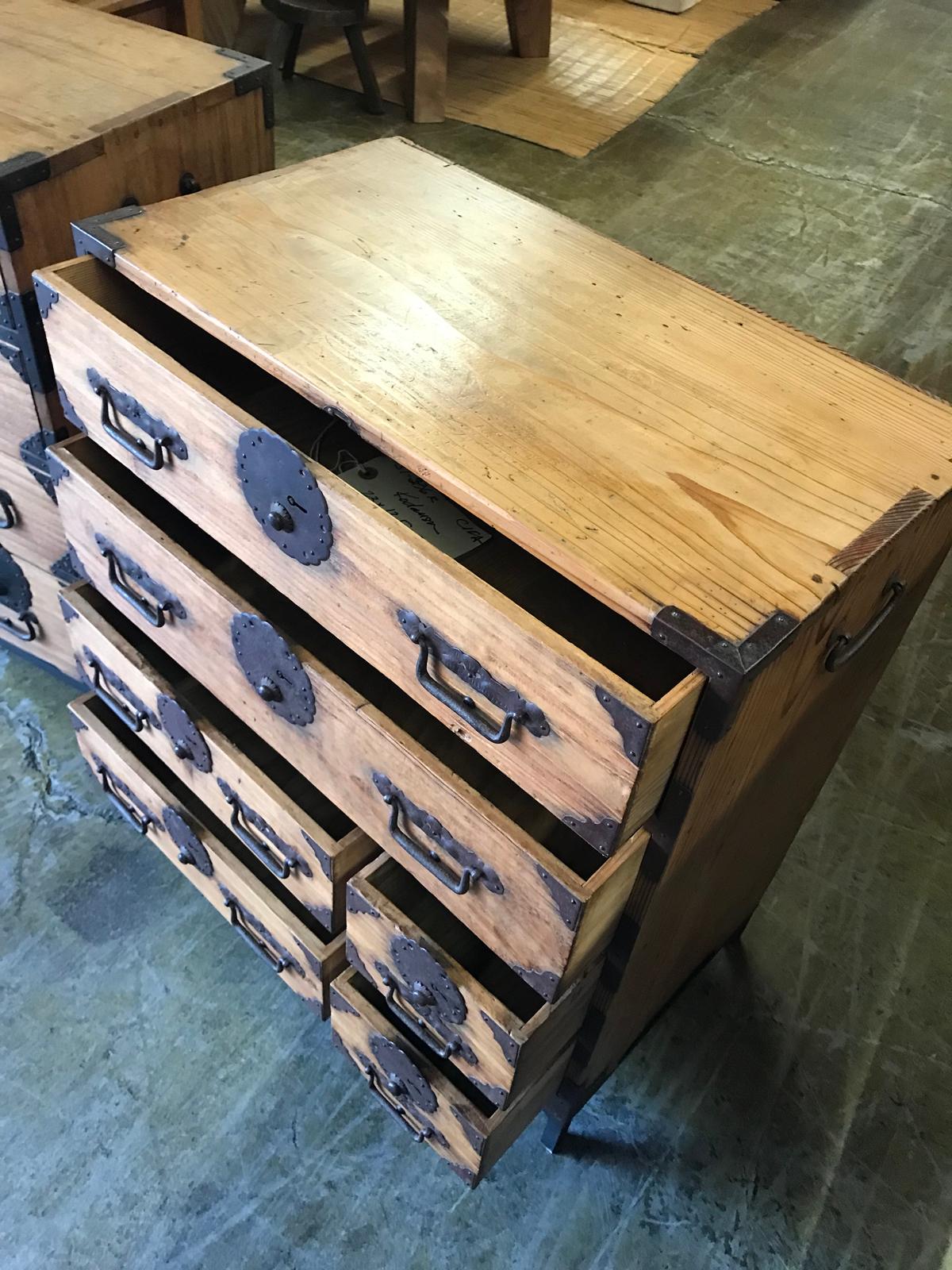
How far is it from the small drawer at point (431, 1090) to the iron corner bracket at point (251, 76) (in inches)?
37.1

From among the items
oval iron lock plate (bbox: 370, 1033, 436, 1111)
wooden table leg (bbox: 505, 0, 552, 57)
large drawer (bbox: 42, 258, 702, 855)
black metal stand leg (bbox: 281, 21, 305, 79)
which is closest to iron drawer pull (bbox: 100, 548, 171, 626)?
large drawer (bbox: 42, 258, 702, 855)

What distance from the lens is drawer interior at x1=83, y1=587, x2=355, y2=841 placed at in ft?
3.31

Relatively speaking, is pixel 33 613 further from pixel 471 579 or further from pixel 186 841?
pixel 471 579

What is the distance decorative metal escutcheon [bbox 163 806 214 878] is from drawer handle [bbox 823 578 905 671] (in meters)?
0.70

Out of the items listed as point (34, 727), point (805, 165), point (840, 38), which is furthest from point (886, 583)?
point (840, 38)

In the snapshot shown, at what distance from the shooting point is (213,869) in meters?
1.10

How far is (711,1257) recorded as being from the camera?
1.05 metres

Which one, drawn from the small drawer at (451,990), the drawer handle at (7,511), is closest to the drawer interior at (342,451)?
the small drawer at (451,990)

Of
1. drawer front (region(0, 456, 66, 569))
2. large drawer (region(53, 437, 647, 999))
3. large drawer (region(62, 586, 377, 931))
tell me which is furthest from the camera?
drawer front (region(0, 456, 66, 569))

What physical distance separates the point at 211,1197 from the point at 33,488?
2.75 ft

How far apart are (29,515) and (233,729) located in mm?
442

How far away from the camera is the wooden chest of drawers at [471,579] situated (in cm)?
65

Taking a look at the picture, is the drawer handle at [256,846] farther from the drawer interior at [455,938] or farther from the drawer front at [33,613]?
the drawer front at [33,613]

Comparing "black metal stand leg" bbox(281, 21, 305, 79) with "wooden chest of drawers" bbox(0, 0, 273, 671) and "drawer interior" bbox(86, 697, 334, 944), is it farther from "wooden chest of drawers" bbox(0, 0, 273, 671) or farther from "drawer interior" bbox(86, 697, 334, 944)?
"drawer interior" bbox(86, 697, 334, 944)
